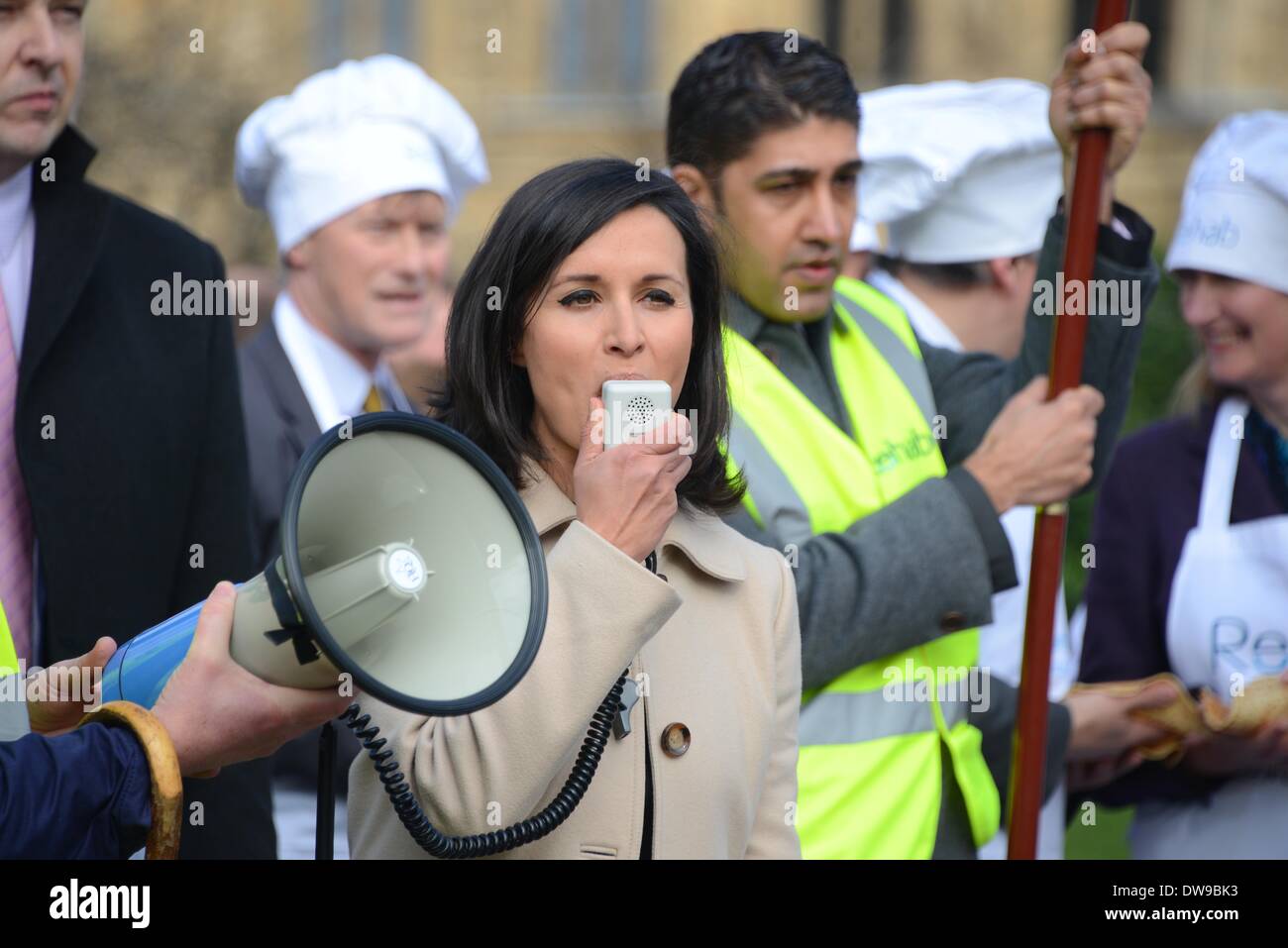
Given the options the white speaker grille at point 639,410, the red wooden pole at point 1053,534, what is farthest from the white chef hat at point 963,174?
the white speaker grille at point 639,410

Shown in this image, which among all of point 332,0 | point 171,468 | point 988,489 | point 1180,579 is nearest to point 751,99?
point 988,489

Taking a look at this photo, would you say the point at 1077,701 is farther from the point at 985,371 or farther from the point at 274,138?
the point at 274,138

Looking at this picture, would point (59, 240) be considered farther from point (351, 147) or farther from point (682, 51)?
point (682, 51)

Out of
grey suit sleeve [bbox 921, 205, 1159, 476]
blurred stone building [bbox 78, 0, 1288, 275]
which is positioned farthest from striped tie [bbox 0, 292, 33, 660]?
blurred stone building [bbox 78, 0, 1288, 275]

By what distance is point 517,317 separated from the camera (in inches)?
112

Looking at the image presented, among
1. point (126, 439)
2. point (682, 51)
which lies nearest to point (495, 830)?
point (126, 439)

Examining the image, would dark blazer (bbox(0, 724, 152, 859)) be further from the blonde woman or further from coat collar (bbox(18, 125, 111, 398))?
the blonde woman

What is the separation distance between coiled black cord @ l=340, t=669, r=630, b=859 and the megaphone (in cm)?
13

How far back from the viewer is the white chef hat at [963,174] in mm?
5211

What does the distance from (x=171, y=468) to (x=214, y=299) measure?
329mm

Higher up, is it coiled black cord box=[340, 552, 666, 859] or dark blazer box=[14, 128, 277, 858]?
dark blazer box=[14, 128, 277, 858]

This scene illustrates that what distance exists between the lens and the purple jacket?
4480 mm

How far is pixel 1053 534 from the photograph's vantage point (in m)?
3.69

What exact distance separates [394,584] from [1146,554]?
2548mm
